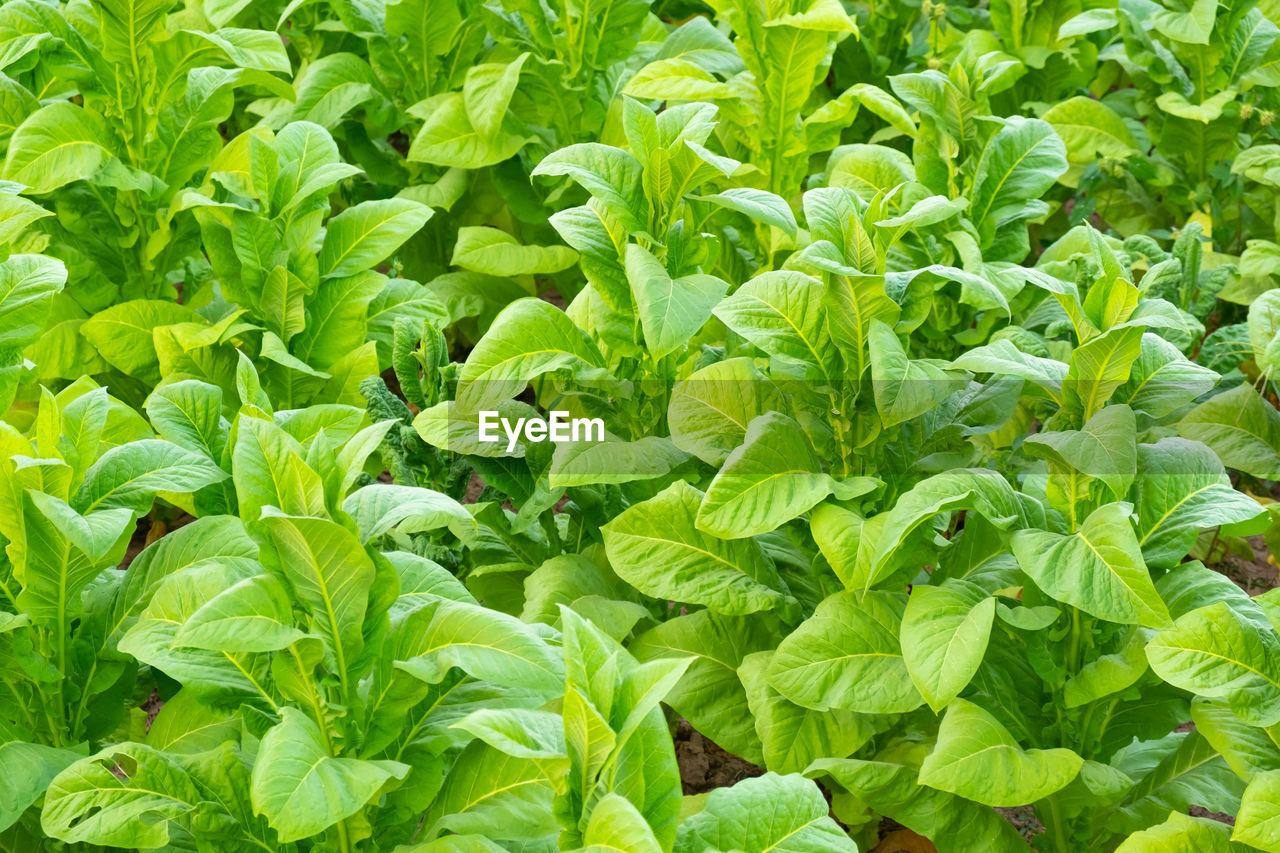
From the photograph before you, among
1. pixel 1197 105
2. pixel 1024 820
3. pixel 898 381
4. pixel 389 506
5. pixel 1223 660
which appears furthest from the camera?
pixel 1197 105

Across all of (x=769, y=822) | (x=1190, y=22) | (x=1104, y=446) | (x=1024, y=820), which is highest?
(x=1190, y=22)

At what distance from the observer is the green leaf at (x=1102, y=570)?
2230mm

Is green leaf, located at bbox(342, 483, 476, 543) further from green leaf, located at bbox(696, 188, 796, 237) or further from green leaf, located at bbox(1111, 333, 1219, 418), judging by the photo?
green leaf, located at bbox(1111, 333, 1219, 418)

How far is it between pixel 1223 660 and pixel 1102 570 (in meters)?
0.25

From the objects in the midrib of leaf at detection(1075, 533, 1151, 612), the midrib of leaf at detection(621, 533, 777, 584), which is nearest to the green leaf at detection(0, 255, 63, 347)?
the midrib of leaf at detection(621, 533, 777, 584)

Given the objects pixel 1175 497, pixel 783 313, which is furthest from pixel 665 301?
pixel 1175 497

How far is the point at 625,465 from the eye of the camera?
2.74m

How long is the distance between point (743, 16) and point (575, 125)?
0.81m

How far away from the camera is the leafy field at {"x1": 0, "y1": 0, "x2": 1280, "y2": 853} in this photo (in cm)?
Answer: 202

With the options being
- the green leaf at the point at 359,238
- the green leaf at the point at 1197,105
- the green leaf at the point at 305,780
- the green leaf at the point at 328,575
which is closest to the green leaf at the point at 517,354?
the green leaf at the point at 359,238

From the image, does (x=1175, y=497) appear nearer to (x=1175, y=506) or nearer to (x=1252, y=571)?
(x=1175, y=506)

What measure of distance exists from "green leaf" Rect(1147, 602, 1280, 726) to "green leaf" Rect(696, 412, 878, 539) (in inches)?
24.3

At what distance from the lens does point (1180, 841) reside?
2312 mm

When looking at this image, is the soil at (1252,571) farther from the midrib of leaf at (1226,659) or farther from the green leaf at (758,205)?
the green leaf at (758,205)
